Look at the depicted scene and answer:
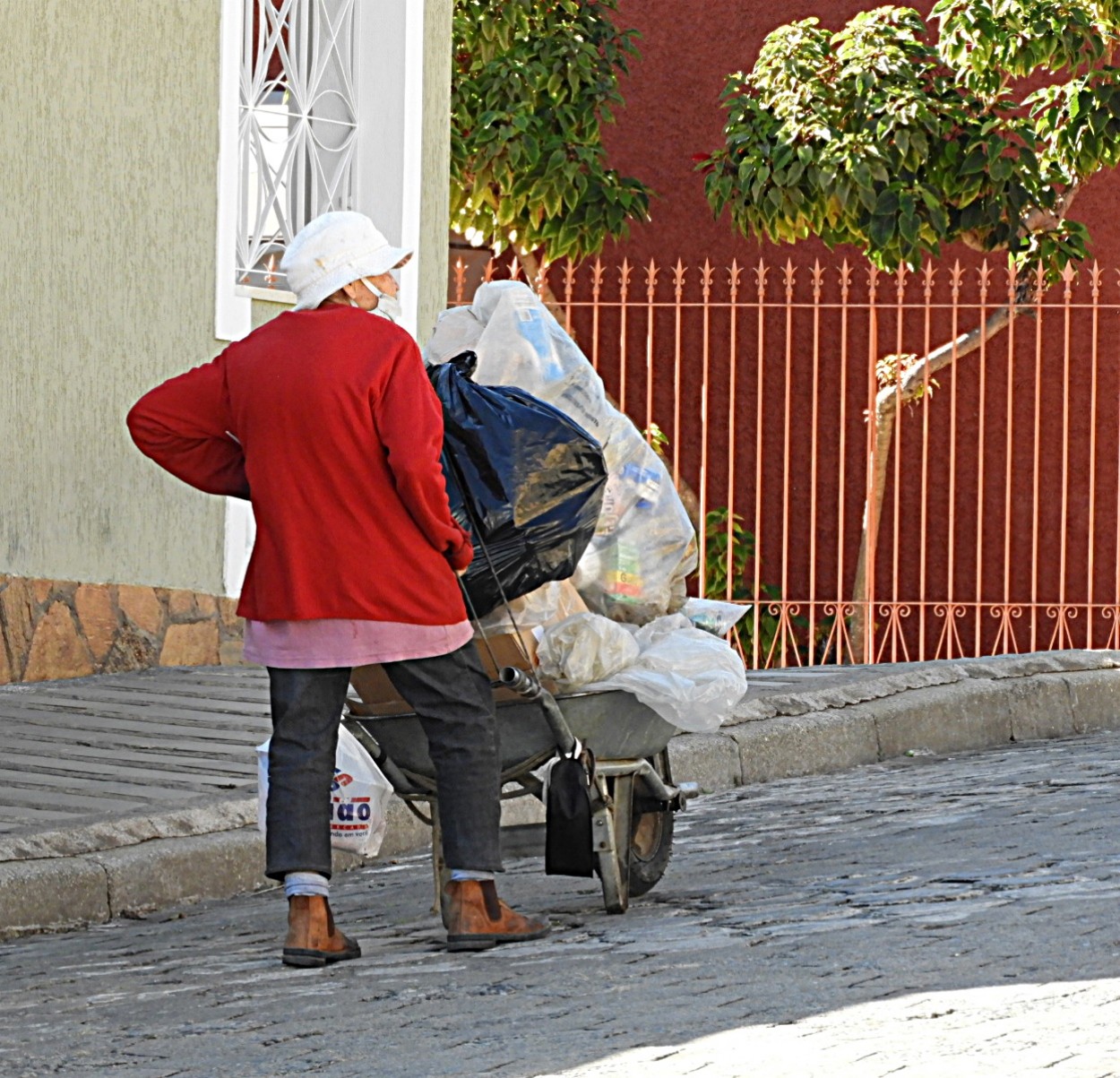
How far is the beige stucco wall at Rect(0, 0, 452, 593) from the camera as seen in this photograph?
28.4 feet

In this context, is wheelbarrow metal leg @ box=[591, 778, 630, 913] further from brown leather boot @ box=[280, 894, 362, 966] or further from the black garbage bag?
brown leather boot @ box=[280, 894, 362, 966]

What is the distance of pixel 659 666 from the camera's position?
5.08 m

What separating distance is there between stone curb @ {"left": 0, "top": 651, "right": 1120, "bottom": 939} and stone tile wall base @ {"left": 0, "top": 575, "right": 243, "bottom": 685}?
2.53m

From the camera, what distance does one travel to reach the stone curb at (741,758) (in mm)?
5562

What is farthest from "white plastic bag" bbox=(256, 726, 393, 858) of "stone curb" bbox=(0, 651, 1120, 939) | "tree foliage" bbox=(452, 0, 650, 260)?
"tree foliage" bbox=(452, 0, 650, 260)

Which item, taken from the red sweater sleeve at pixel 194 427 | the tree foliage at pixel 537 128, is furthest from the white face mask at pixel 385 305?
the tree foliage at pixel 537 128

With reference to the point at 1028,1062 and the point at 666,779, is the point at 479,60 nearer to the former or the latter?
the point at 666,779

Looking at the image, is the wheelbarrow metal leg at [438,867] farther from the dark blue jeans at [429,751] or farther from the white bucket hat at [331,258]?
the white bucket hat at [331,258]

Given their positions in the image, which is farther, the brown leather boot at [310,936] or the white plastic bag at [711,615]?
the white plastic bag at [711,615]

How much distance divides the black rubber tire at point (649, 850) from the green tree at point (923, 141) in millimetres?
6513

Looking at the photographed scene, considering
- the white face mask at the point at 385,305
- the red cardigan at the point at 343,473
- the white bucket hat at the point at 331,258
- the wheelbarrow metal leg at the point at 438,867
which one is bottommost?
the wheelbarrow metal leg at the point at 438,867

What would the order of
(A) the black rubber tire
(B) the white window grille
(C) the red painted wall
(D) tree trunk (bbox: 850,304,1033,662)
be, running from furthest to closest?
(C) the red painted wall, (D) tree trunk (bbox: 850,304,1033,662), (B) the white window grille, (A) the black rubber tire

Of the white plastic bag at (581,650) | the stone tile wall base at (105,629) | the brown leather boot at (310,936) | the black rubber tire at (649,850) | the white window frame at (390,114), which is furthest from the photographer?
the white window frame at (390,114)

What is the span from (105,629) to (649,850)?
4283mm
